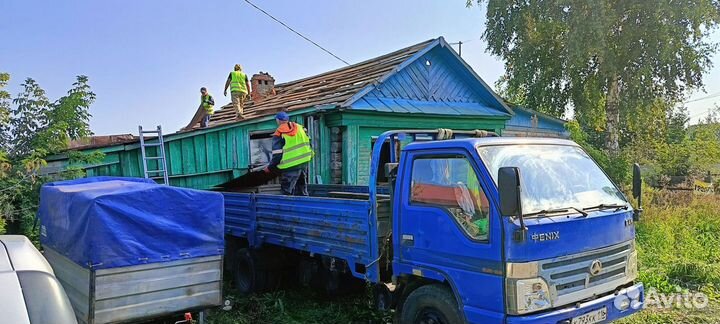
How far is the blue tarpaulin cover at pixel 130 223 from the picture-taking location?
4281 millimetres

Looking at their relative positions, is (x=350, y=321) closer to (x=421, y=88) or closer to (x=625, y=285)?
(x=625, y=285)

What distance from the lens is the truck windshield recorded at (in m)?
4.16

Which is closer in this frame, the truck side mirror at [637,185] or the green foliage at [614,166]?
the truck side mirror at [637,185]

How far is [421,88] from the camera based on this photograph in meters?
12.5

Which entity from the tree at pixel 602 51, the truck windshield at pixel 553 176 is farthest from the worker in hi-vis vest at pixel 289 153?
the tree at pixel 602 51

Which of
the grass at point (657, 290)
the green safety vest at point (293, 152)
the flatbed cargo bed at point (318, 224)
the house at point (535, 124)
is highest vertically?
the house at point (535, 124)

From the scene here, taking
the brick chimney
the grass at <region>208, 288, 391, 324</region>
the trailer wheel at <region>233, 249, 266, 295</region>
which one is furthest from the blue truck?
the brick chimney

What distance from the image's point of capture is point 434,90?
1277 centimetres

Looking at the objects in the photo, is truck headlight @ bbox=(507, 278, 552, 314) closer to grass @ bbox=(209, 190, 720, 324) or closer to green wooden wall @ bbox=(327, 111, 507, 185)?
grass @ bbox=(209, 190, 720, 324)

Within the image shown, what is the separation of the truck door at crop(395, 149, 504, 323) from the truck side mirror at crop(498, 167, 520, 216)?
0.24 metres

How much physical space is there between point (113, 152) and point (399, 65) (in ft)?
20.7

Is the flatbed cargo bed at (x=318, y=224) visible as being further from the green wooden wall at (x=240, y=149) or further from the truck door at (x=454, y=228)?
the green wooden wall at (x=240, y=149)

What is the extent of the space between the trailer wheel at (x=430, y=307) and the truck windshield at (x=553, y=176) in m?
1.02

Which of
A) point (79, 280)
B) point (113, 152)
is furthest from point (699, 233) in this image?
point (113, 152)
